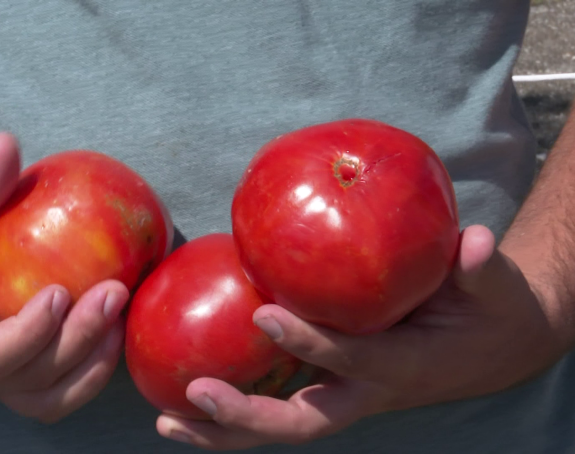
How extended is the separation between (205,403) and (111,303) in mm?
194

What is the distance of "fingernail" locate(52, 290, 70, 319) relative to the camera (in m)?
0.90

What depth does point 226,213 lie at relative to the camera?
118 centimetres

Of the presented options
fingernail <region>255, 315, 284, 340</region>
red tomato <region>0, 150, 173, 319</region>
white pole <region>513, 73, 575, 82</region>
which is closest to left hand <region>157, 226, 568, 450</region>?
fingernail <region>255, 315, 284, 340</region>

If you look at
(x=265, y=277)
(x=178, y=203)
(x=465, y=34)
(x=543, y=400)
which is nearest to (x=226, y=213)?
(x=178, y=203)

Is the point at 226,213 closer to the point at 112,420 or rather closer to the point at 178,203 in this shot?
the point at 178,203

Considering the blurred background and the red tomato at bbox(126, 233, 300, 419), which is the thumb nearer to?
the red tomato at bbox(126, 233, 300, 419)

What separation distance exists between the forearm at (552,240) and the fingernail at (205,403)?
23.7 inches

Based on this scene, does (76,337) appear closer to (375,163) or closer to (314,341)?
(314,341)

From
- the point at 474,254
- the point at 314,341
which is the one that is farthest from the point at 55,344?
the point at 474,254

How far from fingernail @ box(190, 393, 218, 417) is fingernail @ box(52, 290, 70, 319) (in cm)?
23

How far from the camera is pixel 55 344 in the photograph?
95cm

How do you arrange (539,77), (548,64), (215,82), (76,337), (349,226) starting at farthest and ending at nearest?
(548,64)
(539,77)
(215,82)
(76,337)
(349,226)

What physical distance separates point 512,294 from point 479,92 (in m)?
0.43

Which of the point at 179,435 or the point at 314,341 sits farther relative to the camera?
the point at 179,435
